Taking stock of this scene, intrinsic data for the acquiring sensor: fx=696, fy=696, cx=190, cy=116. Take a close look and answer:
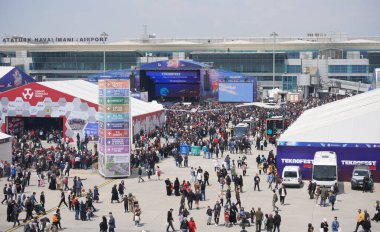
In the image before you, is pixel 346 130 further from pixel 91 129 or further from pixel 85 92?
pixel 85 92

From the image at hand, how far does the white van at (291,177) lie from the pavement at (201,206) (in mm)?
322

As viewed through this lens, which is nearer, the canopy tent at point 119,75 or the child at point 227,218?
the child at point 227,218

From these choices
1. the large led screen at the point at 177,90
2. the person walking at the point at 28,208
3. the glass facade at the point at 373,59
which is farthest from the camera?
the glass facade at the point at 373,59

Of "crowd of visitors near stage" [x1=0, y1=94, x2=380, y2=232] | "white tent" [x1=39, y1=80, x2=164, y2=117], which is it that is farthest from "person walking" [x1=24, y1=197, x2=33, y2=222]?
"white tent" [x1=39, y1=80, x2=164, y2=117]

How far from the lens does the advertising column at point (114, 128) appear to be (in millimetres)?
37812

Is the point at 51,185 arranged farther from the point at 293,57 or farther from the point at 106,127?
the point at 293,57

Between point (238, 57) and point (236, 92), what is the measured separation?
3728 cm

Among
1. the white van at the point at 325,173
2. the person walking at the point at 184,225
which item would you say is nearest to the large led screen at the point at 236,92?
the white van at the point at 325,173

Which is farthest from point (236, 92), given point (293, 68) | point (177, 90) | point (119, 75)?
point (293, 68)

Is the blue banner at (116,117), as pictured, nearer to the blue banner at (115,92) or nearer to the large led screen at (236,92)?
the blue banner at (115,92)

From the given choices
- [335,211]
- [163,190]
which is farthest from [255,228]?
[163,190]

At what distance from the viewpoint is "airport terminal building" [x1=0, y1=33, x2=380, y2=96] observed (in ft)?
398

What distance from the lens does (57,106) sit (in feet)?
180

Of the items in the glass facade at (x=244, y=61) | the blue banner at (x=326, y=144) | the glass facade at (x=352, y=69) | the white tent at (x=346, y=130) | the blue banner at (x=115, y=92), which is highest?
the glass facade at (x=244, y=61)
